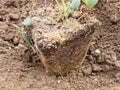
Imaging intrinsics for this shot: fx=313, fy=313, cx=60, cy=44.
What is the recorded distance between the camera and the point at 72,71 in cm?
187

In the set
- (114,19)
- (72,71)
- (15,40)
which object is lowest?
(72,71)

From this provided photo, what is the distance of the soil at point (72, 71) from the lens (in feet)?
5.87

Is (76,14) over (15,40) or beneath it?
over

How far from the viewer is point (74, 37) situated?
5.54ft

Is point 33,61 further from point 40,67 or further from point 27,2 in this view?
point 27,2

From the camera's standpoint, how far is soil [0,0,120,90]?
70.5 inches

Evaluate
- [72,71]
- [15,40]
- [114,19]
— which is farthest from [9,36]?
[114,19]

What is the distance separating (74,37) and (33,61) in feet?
1.23

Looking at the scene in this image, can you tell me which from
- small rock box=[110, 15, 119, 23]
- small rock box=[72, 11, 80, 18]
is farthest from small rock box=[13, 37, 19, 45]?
small rock box=[110, 15, 119, 23]

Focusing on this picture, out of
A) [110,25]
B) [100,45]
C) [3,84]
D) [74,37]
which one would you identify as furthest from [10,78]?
[110,25]

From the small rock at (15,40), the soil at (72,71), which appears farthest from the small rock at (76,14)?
the small rock at (15,40)

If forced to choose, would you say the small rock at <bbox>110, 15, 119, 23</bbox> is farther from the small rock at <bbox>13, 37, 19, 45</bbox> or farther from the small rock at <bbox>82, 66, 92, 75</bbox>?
the small rock at <bbox>13, 37, 19, 45</bbox>

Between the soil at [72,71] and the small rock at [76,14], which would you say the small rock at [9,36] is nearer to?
the soil at [72,71]

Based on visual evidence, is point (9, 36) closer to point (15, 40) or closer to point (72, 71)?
point (15, 40)
